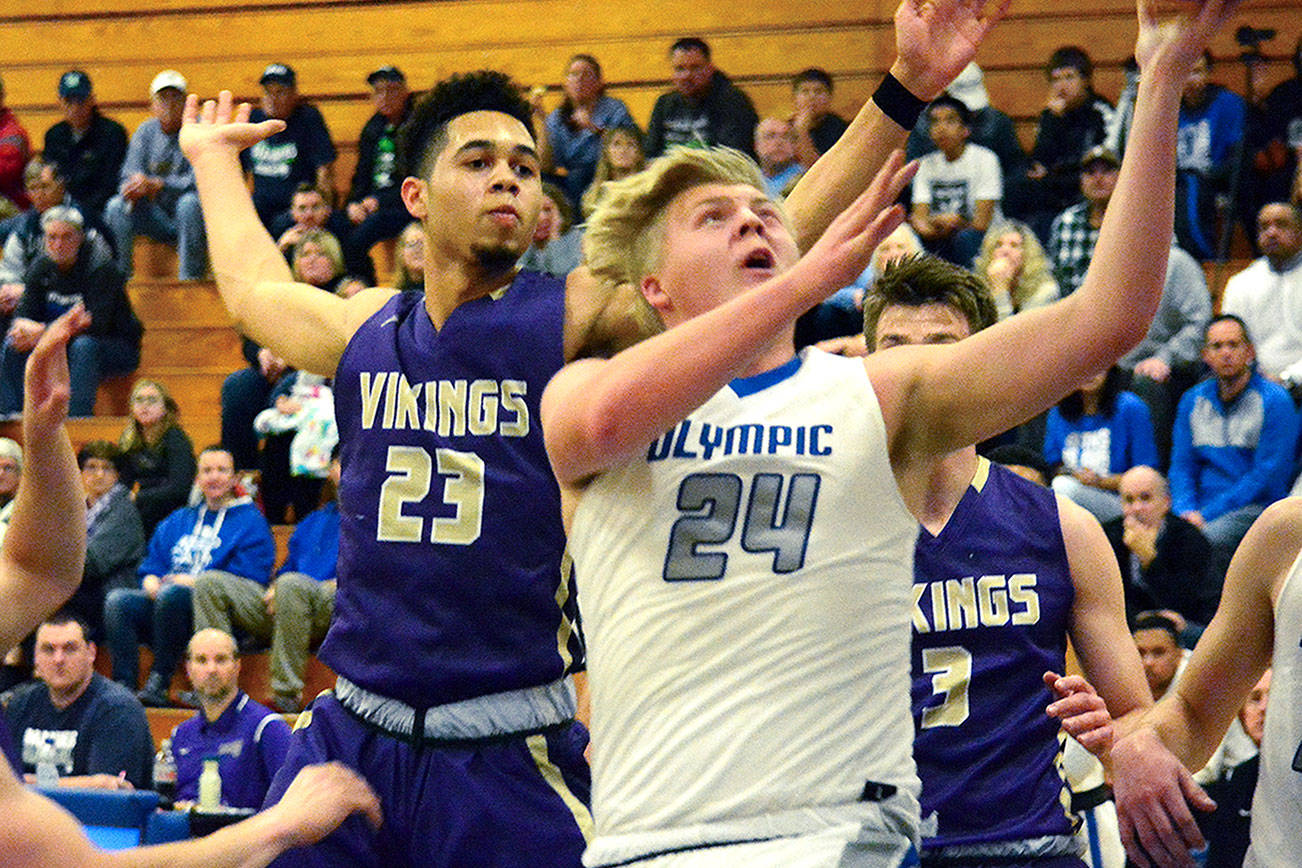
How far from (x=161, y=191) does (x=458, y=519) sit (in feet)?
37.8

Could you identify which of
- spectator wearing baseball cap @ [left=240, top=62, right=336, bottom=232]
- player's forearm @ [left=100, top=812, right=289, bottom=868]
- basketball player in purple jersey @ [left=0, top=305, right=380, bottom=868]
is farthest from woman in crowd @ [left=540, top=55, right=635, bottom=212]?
player's forearm @ [left=100, top=812, right=289, bottom=868]

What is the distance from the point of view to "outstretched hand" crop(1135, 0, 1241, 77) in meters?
2.78

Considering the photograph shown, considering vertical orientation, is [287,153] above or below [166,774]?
above

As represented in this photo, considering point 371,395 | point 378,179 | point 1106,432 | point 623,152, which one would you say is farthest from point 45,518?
point 378,179

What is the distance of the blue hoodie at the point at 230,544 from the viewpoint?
11.1 meters

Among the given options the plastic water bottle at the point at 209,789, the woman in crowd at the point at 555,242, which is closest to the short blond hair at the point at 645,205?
the plastic water bottle at the point at 209,789

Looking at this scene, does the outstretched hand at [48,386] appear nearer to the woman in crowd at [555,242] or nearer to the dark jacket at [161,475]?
the woman in crowd at [555,242]

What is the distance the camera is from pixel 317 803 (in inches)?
135

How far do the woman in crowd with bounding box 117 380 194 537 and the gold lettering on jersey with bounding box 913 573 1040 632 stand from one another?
8.45 metres

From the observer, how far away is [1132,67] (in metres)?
12.5

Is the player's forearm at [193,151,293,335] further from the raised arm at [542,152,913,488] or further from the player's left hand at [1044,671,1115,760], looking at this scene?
the player's left hand at [1044,671,1115,760]

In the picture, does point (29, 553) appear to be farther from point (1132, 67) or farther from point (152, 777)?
point (1132, 67)

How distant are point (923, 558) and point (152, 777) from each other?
6188 millimetres

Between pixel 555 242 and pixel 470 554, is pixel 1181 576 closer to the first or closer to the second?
pixel 555 242
